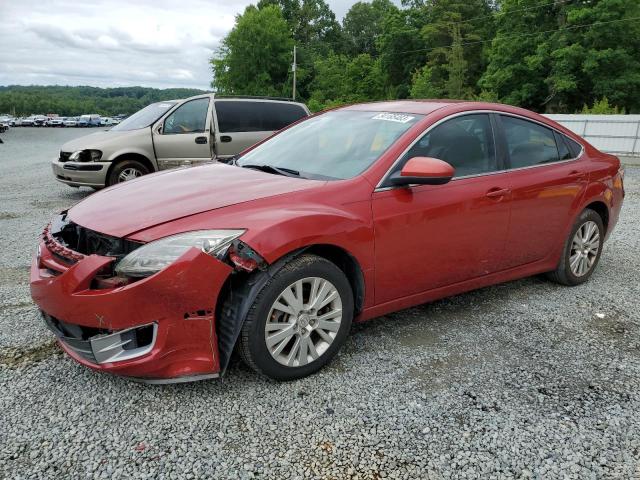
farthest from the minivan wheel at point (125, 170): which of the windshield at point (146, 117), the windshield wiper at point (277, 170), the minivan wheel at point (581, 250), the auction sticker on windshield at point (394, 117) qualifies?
the minivan wheel at point (581, 250)

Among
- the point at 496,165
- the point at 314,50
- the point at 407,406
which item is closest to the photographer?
the point at 407,406

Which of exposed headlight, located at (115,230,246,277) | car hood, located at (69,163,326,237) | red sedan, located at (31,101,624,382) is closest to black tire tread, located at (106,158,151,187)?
red sedan, located at (31,101,624,382)

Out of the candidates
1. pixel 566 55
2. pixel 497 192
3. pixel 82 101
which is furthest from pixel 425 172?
pixel 82 101

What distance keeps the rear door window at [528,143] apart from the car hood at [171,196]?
1.70 metres

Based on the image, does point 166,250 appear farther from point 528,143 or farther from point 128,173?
point 128,173

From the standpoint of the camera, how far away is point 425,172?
314 centimetres

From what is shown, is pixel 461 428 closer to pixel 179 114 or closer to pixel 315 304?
pixel 315 304

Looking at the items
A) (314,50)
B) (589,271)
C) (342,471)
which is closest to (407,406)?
(342,471)

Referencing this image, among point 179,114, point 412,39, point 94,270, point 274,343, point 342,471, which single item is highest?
point 412,39

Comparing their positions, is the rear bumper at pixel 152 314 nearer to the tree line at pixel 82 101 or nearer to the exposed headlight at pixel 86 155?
the exposed headlight at pixel 86 155

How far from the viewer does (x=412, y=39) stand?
6384cm

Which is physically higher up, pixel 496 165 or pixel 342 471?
pixel 496 165

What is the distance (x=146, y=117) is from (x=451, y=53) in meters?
50.0

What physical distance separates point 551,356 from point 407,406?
46.7 inches
